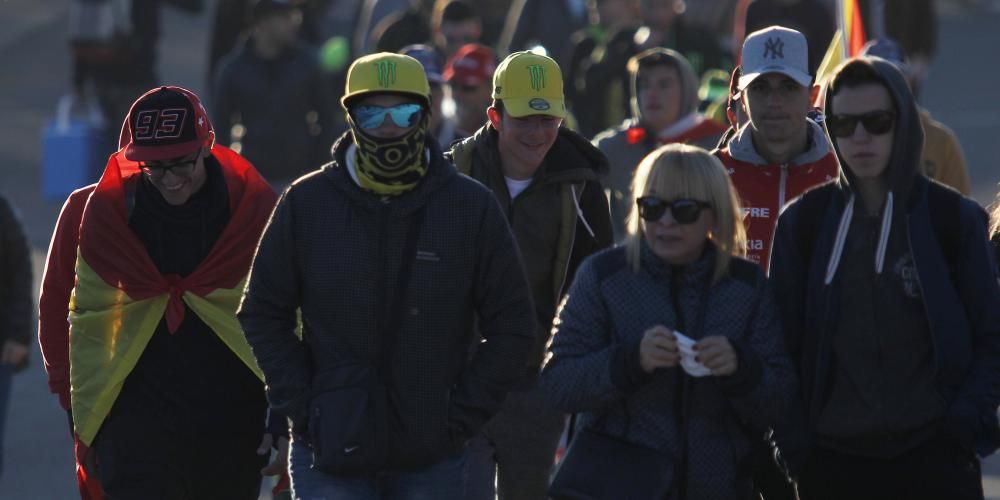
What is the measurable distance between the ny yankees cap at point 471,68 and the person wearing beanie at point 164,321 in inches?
153

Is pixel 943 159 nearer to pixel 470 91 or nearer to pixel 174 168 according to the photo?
pixel 470 91

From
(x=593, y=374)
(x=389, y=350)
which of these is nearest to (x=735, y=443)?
(x=593, y=374)

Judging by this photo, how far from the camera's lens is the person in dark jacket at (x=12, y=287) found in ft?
32.3

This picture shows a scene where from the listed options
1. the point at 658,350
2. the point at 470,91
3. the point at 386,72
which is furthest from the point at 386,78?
the point at 470,91

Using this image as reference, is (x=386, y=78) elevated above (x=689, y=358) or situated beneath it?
elevated above

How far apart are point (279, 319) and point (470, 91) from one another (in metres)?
4.63

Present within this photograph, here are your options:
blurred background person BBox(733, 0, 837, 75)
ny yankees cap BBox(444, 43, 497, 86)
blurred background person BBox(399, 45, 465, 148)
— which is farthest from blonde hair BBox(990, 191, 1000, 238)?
blurred background person BBox(733, 0, 837, 75)

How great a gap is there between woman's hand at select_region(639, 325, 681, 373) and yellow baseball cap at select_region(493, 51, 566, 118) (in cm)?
197

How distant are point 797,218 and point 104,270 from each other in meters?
2.19

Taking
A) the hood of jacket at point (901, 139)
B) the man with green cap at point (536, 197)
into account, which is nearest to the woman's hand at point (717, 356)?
the hood of jacket at point (901, 139)

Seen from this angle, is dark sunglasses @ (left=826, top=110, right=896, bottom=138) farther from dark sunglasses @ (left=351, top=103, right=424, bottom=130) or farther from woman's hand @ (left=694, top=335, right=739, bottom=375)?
dark sunglasses @ (left=351, top=103, right=424, bottom=130)

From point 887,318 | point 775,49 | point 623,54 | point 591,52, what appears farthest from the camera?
point 591,52

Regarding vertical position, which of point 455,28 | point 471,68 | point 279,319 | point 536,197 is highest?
point 455,28

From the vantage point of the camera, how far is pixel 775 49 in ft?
24.8
